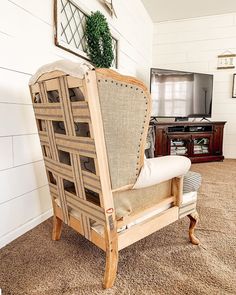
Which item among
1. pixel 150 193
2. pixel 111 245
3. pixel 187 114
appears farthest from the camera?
pixel 187 114

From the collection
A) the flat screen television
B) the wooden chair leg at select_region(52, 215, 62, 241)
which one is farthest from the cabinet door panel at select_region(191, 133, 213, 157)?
the wooden chair leg at select_region(52, 215, 62, 241)

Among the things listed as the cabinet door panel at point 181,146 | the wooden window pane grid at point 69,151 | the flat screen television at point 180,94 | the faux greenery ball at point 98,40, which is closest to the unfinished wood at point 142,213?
the wooden window pane grid at point 69,151

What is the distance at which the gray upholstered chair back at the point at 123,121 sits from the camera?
87cm

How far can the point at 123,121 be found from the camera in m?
0.93

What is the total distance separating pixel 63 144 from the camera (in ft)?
3.53

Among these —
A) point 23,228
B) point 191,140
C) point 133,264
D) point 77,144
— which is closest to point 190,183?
point 133,264

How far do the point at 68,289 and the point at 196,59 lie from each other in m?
4.33

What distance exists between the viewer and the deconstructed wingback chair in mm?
875

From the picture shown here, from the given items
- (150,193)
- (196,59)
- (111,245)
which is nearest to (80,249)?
(111,245)

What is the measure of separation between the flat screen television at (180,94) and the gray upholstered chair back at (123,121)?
2884 millimetres

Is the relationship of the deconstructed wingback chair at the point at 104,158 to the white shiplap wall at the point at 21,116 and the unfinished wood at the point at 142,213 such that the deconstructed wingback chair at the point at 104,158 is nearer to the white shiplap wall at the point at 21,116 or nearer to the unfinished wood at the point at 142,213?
the unfinished wood at the point at 142,213

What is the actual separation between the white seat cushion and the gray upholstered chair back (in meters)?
0.04

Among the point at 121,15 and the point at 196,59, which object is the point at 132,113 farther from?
the point at 196,59

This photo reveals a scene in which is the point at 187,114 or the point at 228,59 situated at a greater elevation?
the point at 228,59
